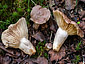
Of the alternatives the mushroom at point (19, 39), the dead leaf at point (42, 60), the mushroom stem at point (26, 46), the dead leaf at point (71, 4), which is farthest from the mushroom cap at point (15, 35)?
the dead leaf at point (71, 4)

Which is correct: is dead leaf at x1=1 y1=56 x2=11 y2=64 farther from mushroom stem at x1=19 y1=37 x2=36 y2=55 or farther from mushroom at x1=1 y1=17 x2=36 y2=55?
mushroom stem at x1=19 y1=37 x2=36 y2=55

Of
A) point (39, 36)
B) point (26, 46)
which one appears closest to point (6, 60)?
point (26, 46)

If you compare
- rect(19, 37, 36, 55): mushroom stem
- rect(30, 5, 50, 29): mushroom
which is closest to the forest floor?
rect(19, 37, 36, 55): mushroom stem

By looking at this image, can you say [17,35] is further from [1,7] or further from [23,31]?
[1,7]

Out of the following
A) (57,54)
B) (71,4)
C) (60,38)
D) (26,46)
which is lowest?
(57,54)

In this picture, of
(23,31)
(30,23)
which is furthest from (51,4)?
(23,31)

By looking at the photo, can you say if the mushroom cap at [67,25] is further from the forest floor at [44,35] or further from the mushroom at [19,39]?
the mushroom at [19,39]

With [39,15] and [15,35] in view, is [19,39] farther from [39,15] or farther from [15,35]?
[39,15]

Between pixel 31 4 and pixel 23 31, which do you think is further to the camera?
pixel 31 4
